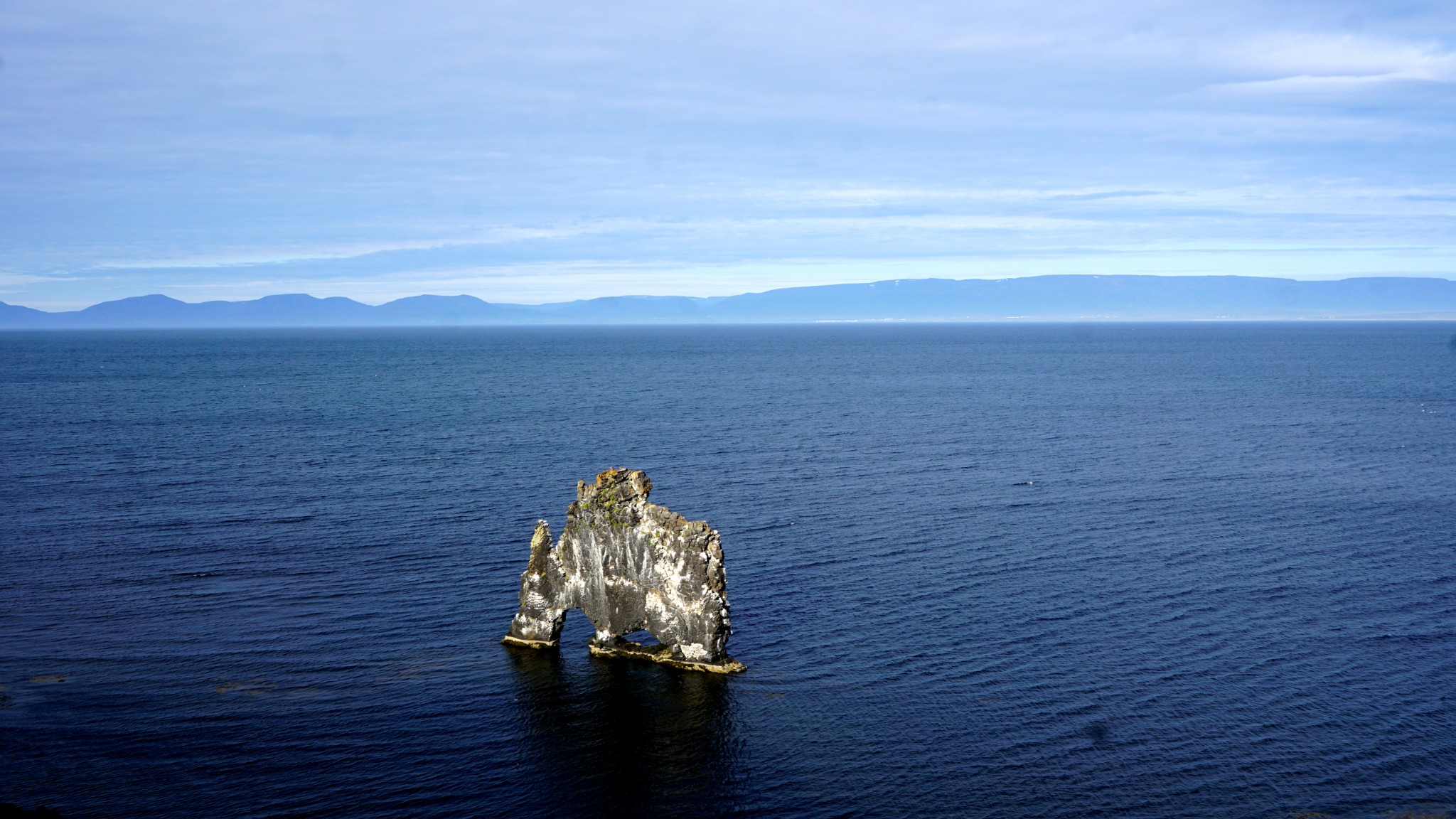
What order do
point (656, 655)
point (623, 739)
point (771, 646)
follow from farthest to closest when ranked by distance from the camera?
point (771, 646)
point (656, 655)
point (623, 739)

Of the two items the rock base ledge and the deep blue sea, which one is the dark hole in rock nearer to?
the rock base ledge

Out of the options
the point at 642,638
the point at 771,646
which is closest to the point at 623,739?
the point at 771,646

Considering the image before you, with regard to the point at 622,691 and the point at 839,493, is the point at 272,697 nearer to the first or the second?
the point at 622,691

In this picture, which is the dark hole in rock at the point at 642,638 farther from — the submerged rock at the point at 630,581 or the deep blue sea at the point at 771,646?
the deep blue sea at the point at 771,646

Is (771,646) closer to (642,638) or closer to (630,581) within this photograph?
(642,638)

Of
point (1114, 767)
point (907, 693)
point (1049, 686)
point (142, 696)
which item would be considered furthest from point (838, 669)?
point (142, 696)

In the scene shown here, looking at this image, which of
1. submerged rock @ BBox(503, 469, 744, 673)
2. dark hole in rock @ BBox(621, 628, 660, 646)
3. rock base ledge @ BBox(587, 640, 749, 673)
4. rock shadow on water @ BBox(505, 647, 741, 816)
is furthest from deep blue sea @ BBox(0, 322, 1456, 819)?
dark hole in rock @ BBox(621, 628, 660, 646)

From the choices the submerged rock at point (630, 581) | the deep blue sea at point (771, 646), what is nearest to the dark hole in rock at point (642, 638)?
the submerged rock at point (630, 581)
